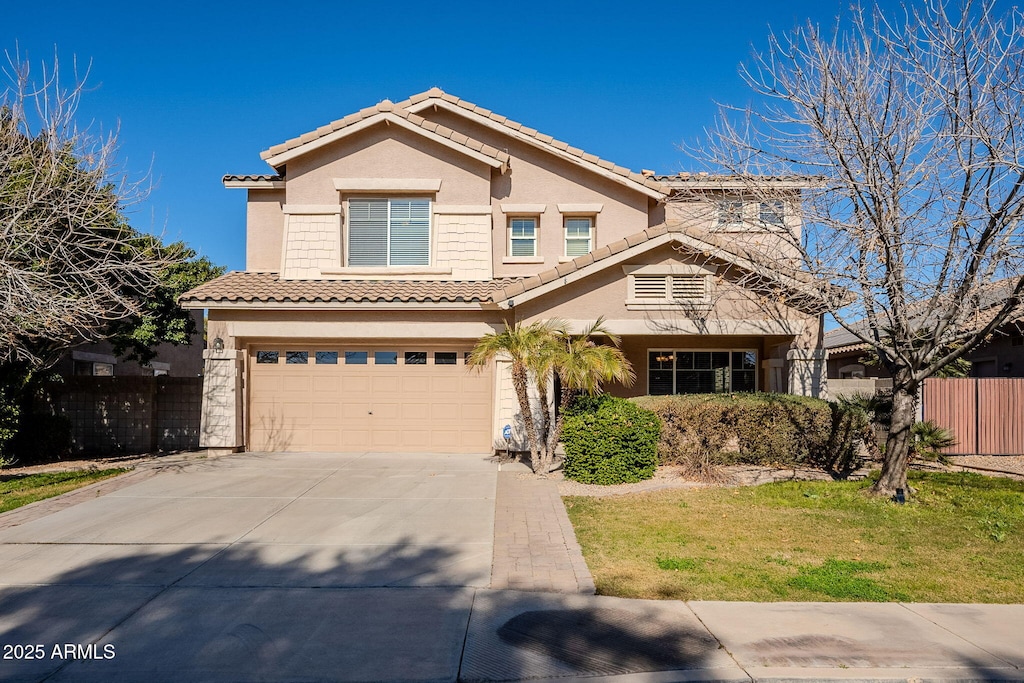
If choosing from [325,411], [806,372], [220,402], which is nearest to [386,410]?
[325,411]

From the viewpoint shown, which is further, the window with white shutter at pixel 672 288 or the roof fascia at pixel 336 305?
the roof fascia at pixel 336 305

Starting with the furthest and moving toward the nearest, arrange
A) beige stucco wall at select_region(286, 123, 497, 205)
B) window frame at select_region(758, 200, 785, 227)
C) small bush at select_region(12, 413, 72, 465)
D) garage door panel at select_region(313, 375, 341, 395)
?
beige stucco wall at select_region(286, 123, 497, 205) < garage door panel at select_region(313, 375, 341, 395) < small bush at select_region(12, 413, 72, 465) < window frame at select_region(758, 200, 785, 227)

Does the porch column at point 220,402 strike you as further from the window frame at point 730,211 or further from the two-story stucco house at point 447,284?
the window frame at point 730,211

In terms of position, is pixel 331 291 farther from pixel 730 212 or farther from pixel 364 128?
pixel 730 212

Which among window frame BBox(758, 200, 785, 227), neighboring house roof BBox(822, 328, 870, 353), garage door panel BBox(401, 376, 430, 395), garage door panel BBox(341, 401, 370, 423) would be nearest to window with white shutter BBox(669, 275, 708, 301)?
window frame BBox(758, 200, 785, 227)

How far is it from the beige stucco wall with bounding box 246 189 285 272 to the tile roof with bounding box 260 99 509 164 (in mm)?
1124

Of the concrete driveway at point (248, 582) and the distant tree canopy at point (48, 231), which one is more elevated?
the distant tree canopy at point (48, 231)

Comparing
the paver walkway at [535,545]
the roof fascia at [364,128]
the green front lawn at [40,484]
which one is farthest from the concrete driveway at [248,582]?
the roof fascia at [364,128]

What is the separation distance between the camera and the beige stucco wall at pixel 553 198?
1664cm

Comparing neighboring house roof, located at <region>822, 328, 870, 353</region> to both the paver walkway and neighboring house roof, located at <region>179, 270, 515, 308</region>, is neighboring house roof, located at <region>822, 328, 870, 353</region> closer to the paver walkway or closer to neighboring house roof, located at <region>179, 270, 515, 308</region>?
neighboring house roof, located at <region>179, 270, 515, 308</region>

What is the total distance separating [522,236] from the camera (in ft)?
55.1

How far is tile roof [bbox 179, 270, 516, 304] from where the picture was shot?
14242 mm

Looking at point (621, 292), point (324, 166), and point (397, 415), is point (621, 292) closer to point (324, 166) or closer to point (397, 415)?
point (397, 415)

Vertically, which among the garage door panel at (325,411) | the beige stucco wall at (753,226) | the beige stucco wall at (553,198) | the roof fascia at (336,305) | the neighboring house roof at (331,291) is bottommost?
the garage door panel at (325,411)
